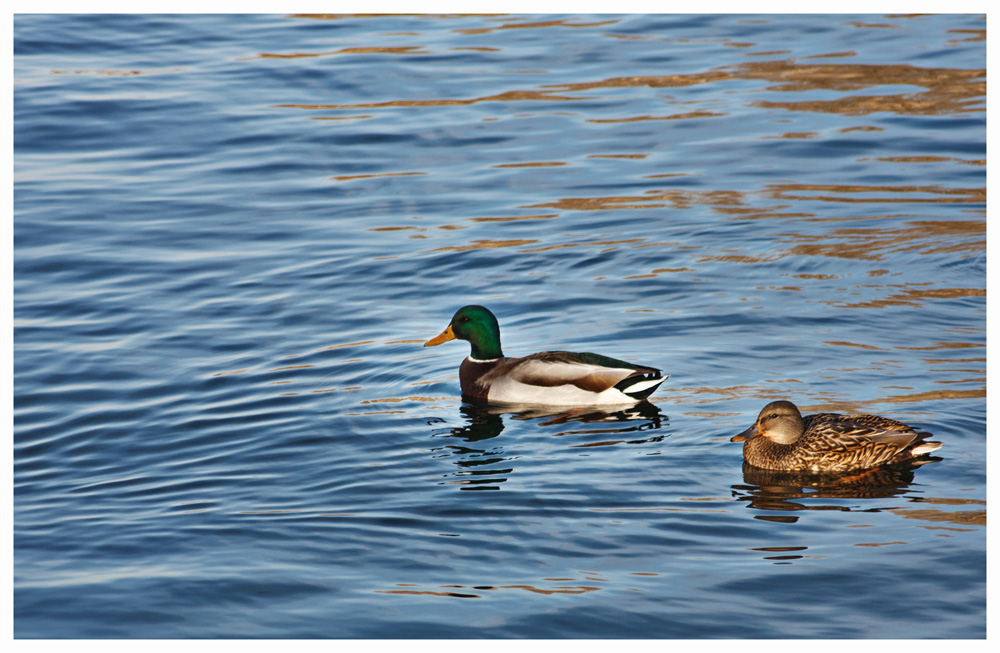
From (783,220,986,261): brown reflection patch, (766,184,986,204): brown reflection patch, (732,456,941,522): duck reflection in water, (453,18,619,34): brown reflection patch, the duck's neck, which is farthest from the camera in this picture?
(453,18,619,34): brown reflection patch

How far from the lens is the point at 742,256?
13125 mm

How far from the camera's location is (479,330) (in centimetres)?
1045

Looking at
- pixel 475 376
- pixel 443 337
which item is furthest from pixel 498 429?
pixel 443 337

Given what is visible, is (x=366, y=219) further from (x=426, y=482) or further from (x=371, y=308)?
(x=426, y=482)

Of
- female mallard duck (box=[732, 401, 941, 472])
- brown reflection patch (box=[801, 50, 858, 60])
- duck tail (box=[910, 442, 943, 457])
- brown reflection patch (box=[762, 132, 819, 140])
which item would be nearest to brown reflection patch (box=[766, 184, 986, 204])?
brown reflection patch (box=[762, 132, 819, 140])

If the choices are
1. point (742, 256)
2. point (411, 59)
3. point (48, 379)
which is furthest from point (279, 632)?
point (411, 59)

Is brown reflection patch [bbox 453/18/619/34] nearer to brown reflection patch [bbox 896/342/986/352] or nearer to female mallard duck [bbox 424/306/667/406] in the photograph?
female mallard duck [bbox 424/306/667/406]

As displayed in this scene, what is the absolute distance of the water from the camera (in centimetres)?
673

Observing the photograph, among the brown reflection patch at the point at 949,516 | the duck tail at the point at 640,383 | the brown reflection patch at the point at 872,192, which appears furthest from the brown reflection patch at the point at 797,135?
the brown reflection patch at the point at 949,516

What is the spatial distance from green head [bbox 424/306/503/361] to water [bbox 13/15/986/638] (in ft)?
1.89

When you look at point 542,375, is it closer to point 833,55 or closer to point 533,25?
point 833,55

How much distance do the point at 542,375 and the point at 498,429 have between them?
668 millimetres

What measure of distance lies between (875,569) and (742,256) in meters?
6.91

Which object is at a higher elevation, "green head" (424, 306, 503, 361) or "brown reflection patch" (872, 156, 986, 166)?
"brown reflection patch" (872, 156, 986, 166)
